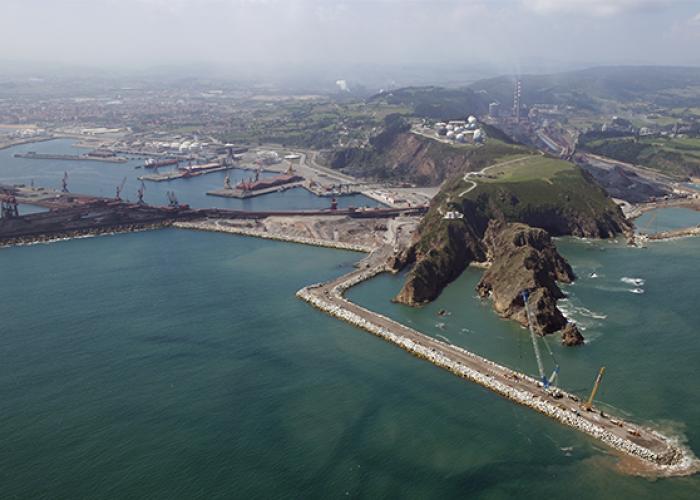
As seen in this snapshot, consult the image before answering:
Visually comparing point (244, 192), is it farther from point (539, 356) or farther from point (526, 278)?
point (539, 356)

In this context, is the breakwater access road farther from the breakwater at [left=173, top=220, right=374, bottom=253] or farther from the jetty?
the jetty

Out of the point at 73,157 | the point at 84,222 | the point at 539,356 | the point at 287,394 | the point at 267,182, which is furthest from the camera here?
the point at 73,157

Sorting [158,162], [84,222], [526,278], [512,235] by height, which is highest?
[512,235]

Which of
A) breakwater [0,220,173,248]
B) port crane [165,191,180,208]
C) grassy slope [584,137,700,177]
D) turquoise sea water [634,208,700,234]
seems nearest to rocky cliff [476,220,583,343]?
turquoise sea water [634,208,700,234]

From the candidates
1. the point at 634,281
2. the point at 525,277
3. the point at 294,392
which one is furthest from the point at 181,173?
the point at 294,392

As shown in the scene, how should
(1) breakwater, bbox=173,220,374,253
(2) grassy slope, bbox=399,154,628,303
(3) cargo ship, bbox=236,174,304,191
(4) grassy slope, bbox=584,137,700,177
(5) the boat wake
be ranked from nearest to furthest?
(5) the boat wake < (2) grassy slope, bbox=399,154,628,303 < (1) breakwater, bbox=173,220,374,253 < (3) cargo ship, bbox=236,174,304,191 < (4) grassy slope, bbox=584,137,700,177

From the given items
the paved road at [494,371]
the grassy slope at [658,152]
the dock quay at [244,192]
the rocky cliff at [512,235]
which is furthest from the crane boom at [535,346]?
the grassy slope at [658,152]
